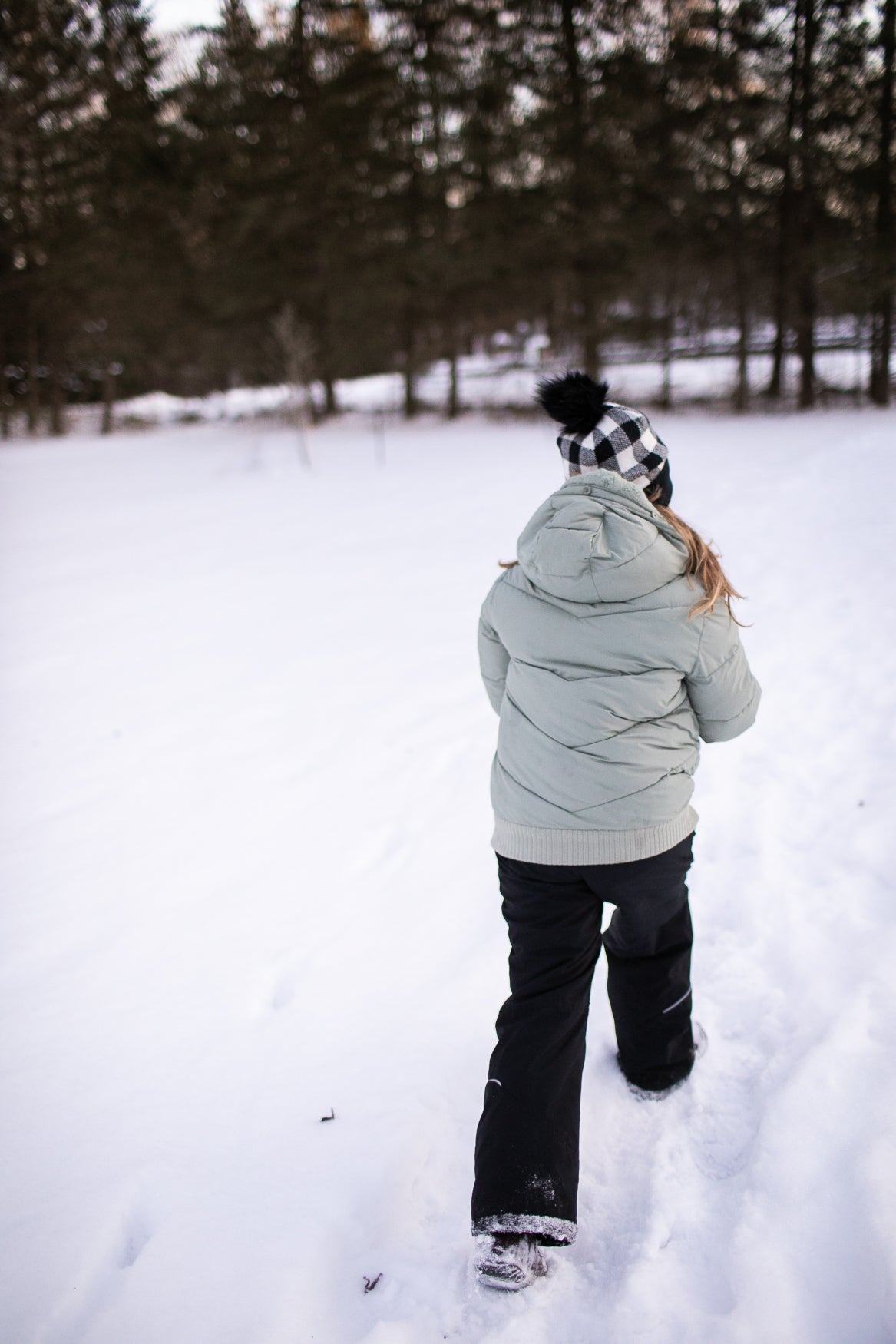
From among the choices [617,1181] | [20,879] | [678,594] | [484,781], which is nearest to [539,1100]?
[617,1181]

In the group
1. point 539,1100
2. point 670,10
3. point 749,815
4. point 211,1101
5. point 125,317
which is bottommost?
point 211,1101

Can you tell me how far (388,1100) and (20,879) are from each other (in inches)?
82.7

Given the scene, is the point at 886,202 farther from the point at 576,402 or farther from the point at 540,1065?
the point at 540,1065

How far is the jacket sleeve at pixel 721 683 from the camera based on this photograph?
1.55m

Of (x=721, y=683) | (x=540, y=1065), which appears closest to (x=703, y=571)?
(x=721, y=683)

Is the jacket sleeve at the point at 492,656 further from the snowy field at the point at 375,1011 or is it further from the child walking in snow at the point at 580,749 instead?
the snowy field at the point at 375,1011

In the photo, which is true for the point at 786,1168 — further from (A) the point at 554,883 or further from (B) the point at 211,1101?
(B) the point at 211,1101

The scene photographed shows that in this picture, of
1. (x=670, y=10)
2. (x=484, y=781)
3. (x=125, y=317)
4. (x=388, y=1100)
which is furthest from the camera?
(x=125, y=317)

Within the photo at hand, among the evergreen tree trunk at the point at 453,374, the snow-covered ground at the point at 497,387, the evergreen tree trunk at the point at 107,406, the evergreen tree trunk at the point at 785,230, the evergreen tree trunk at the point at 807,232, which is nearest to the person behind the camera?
the evergreen tree trunk at the point at 807,232

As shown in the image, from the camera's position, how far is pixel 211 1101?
2.20 metres

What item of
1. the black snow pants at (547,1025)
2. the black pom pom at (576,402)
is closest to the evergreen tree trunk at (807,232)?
the black pom pom at (576,402)

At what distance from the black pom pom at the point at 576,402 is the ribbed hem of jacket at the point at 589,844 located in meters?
0.84

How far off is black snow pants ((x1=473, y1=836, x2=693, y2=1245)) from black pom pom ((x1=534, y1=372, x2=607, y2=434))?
0.91 meters

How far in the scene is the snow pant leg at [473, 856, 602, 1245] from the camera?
154 cm
